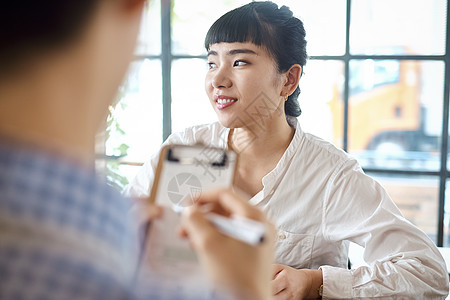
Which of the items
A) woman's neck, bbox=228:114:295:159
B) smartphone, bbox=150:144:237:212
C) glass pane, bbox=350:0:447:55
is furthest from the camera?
glass pane, bbox=350:0:447:55

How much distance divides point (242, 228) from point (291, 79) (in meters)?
1.33

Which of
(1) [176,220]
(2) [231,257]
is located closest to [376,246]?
(1) [176,220]

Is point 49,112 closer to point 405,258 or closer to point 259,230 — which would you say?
point 259,230

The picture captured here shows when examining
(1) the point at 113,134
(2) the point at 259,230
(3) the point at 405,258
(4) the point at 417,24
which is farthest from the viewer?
(1) the point at 113,134

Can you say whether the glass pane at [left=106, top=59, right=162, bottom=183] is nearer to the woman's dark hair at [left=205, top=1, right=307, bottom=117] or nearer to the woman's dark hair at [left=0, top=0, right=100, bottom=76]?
the woman's dark hair at [left=205, top=1, right=307, bottom=117]

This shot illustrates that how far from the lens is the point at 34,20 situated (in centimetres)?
39

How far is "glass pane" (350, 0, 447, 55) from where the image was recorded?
237 cm

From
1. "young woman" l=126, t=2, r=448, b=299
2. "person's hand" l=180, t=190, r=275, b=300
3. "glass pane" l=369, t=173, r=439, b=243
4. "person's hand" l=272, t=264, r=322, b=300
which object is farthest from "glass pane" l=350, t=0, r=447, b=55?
"person's hand" l=180, t=190, r=275, b=300

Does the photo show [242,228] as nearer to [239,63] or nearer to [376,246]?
[376,246]

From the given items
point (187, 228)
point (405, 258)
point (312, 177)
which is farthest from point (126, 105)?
point (187, 228)

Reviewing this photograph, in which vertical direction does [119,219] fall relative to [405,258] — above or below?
above

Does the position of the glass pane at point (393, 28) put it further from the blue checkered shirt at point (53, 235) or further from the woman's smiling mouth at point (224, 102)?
the blue checkered shirt at point (53, 235)

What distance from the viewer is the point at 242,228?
19.6 inches

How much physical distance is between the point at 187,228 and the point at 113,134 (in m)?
2.19
